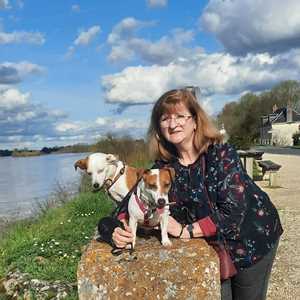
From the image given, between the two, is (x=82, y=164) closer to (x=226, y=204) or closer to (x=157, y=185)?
(x=157, y=185)

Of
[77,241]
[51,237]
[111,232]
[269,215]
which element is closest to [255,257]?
[269,215]

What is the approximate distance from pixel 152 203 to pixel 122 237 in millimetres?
274

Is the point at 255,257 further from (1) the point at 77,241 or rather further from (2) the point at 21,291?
(1) the point at 77,241

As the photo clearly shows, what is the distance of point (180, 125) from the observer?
9.51 ft

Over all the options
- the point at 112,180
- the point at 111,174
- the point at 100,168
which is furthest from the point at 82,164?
the point at 112,180

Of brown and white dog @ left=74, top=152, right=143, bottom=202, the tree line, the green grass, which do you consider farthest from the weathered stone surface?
the tree line

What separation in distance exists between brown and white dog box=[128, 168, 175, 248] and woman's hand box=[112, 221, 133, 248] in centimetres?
3

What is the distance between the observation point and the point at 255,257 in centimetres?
286

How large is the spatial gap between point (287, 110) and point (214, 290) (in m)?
87.1

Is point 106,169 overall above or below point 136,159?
above

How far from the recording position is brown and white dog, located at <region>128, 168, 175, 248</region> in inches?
109

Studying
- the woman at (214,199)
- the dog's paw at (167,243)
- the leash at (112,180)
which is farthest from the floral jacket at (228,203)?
the leash at (112,180)

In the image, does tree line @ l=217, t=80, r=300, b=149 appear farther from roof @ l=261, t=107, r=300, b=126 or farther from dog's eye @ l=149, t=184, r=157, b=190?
dog's eye @ l=149, t=184, r=157, b=190

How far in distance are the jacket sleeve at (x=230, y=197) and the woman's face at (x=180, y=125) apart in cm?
27
